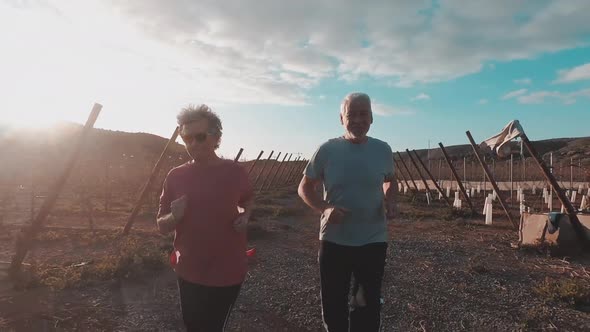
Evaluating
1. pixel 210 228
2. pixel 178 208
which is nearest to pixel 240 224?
pixel 210 228

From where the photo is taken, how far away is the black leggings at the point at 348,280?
2.38 meters

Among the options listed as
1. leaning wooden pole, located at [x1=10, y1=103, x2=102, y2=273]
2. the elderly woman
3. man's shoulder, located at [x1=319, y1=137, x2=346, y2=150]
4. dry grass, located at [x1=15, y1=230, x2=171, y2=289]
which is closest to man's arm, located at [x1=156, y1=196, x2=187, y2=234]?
the elderly woman

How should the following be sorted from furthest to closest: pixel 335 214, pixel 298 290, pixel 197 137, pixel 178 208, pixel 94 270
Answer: pixel 94 270
pixel 298 290
pixel 335 214
pixel 197 137
pixel 178 208

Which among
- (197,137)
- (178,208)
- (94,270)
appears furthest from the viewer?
(94,270)

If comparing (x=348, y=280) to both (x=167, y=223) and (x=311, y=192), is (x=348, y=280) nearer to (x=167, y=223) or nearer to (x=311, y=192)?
(x=311, y=192)

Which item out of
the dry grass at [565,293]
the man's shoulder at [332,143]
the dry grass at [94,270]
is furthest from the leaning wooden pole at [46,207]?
the dry grass at [565,293]

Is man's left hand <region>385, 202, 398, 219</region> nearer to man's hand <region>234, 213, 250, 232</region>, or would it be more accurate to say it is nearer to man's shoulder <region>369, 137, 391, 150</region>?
man's shoulder <region>369, 137, 391, 150</region>

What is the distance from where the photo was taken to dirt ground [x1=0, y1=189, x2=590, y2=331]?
3.82 m

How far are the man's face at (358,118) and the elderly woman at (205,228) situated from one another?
71 centimetres

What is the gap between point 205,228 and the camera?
202cm

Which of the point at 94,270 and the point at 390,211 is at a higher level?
the point at 390,211

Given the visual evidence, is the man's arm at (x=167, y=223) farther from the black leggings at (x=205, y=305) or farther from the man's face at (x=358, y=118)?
the man's face at (x=358, y=118)

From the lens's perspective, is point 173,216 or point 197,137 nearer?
point 173,216

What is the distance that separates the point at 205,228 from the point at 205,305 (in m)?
0.37
